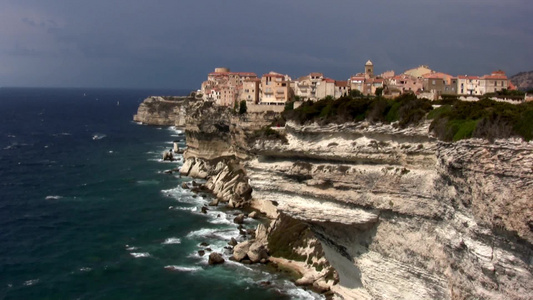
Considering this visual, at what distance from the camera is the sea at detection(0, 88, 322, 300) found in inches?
1310

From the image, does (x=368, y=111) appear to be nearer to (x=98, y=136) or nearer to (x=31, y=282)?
(x=31, y=282)

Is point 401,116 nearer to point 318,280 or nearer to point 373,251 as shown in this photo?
point 373,251

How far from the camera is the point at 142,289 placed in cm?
3309

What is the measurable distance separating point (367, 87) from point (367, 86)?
15cm

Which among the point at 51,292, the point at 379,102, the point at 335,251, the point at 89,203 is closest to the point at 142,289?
the point at 51,292

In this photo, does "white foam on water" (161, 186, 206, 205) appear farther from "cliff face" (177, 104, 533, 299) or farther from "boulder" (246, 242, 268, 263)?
"cliff face" (177, 104, 533, 299)

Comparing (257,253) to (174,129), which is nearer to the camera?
(257,253)

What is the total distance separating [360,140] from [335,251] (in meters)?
6.19

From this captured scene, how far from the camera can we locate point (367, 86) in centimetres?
6328

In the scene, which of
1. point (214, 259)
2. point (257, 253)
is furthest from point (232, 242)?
point (257, 253)

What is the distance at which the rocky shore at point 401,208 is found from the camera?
52.1 feet

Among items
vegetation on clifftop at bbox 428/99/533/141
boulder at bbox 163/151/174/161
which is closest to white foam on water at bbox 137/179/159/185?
boulder at bbox 163/151/174/161

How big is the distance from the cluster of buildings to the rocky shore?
69.3 feet

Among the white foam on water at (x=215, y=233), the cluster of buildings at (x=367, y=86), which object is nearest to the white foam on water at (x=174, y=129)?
the cluster of buildings at (x=367, y=86)
